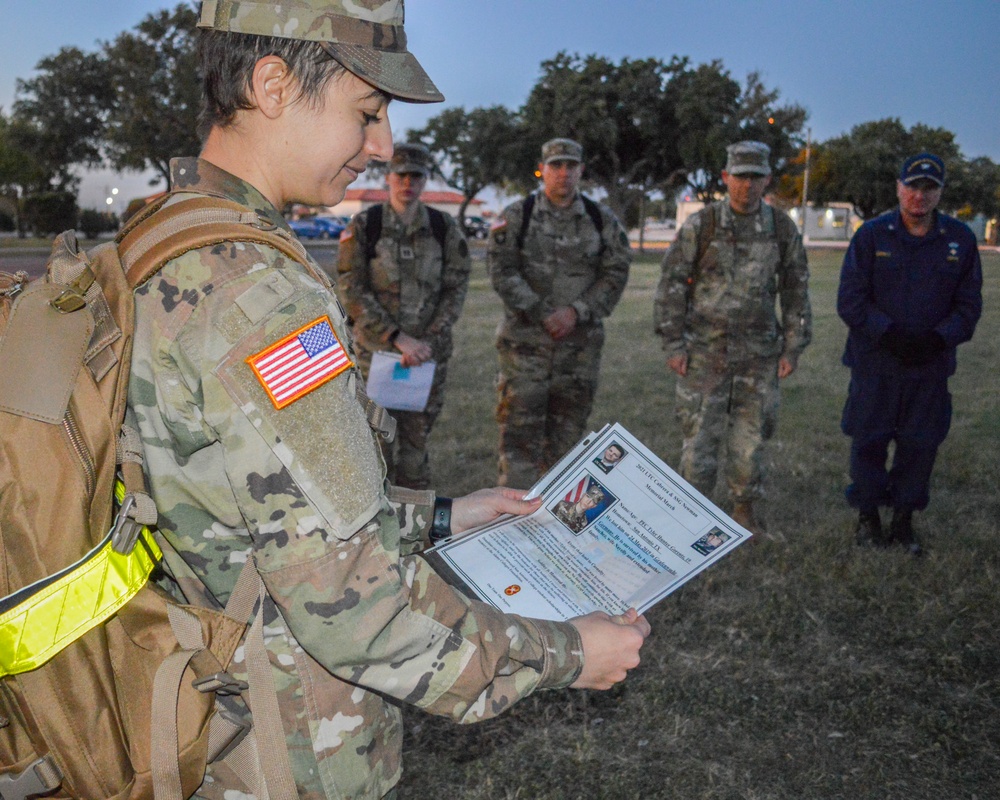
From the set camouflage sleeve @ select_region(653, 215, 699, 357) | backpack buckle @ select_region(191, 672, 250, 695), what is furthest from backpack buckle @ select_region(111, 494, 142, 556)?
camouflage sleeve @ select_region(653, 215, 699, 357)

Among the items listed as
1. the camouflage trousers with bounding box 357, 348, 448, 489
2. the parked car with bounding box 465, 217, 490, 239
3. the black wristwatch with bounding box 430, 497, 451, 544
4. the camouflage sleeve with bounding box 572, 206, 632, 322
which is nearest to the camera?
the black wristwatch with bounding box 430, 497, 451, 544

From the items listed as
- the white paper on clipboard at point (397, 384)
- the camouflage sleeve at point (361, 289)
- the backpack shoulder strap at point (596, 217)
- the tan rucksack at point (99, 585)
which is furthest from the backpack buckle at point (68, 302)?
the backpack shoulder strap at point (596, 217)

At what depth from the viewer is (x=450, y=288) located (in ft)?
17.2

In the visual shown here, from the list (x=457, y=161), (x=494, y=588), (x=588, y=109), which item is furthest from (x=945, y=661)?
(x=457, y=161)

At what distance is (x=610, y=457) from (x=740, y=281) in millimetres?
3430

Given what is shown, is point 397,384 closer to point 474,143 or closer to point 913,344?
point 913,344

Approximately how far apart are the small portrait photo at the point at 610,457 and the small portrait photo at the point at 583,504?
3 centimetres

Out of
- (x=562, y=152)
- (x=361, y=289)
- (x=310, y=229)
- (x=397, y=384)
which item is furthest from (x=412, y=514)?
(x=310, y=229)

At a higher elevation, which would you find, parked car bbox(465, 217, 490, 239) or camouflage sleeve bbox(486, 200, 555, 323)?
camouflage sleeve bbox(486, 200, 555, 323)

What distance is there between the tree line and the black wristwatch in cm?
3024

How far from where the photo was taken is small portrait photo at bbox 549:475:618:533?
1652 millimetres

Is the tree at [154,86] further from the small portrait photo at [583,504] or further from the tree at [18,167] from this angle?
the small portrait photo at [583,504]

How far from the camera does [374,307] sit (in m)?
4.96

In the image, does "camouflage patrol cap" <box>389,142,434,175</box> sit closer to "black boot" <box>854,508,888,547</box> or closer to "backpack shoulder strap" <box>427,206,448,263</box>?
"backpack shoulder strap" <box>427,206,448,263</box>
